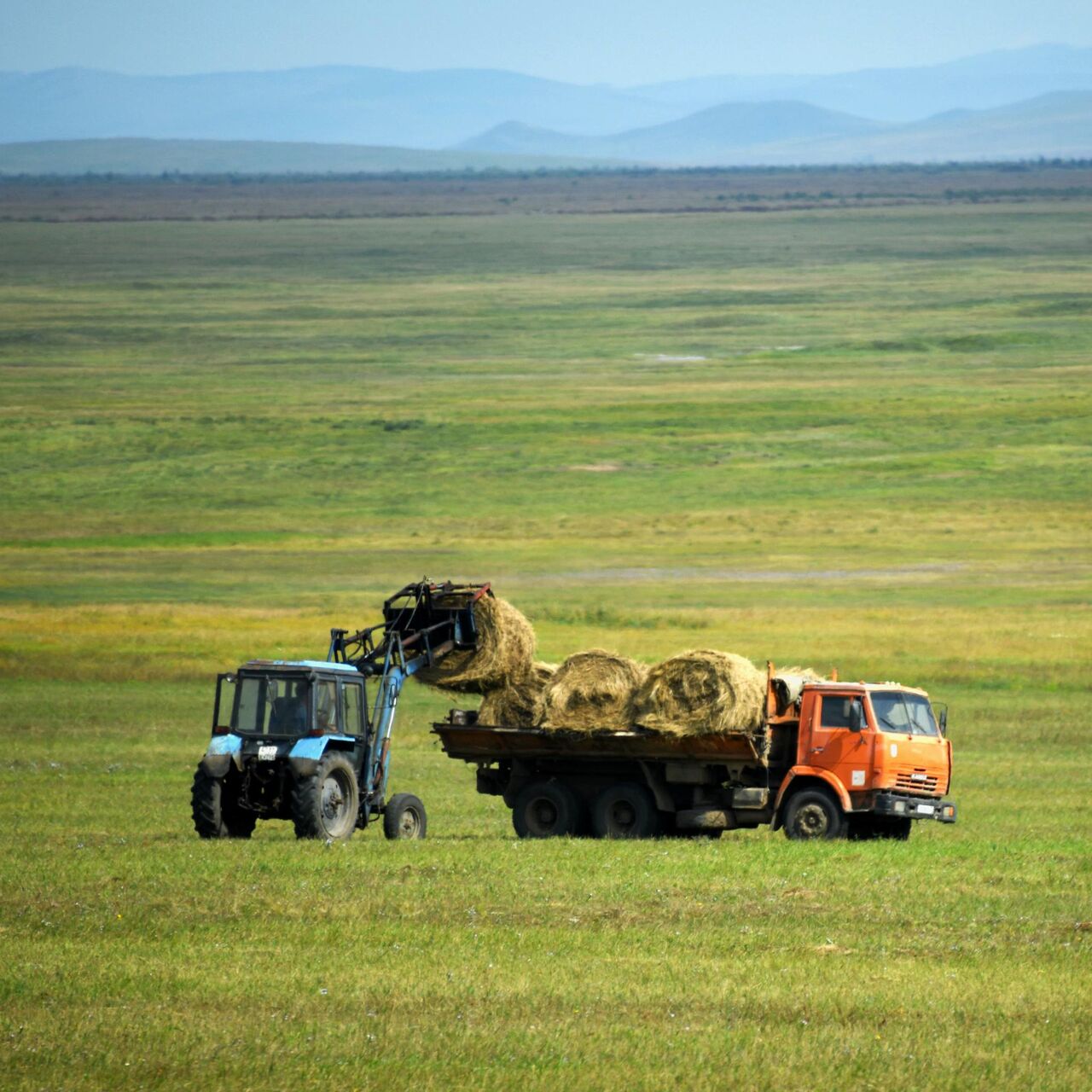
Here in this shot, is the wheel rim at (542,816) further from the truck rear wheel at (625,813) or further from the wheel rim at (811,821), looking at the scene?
the wheel rim at (811,821)

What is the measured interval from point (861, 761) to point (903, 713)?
3.22ft

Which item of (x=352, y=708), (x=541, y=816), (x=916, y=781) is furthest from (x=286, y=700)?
(x=916, y=781)

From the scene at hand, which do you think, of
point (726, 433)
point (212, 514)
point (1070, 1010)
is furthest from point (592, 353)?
point (1070, 1010)

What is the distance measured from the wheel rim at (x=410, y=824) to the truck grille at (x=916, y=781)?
18.0ft

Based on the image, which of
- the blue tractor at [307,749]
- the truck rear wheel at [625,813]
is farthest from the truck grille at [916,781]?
the blue tractor at [307,749]

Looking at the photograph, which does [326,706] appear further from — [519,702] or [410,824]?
[519,702]

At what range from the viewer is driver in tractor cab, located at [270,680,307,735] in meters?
21.3

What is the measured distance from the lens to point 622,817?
23406 millimetres

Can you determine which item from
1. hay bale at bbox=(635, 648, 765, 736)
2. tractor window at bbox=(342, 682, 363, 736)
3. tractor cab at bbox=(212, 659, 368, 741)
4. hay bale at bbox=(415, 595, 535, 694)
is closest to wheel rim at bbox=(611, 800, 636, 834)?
hay bale at bbox=(635, 648, 765, 736)

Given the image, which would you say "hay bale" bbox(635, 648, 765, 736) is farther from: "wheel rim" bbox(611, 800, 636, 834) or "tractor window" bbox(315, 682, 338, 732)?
"tractor window" bbox(315, 682, 338, 732)

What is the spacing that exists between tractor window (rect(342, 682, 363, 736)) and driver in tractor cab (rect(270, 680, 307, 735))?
1.91ft

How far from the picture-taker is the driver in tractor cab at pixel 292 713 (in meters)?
21.3

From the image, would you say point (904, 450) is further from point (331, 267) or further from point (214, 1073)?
point (331, 267)

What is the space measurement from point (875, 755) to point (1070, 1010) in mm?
8840
